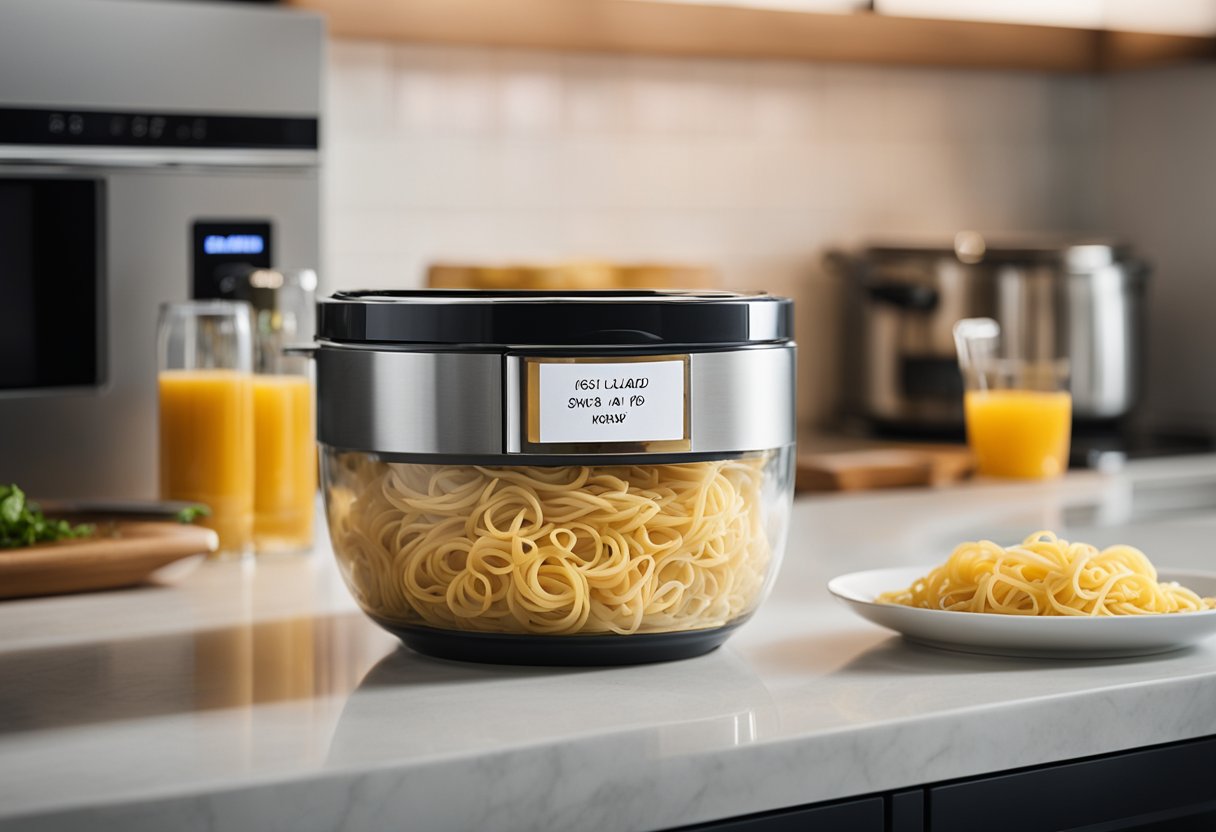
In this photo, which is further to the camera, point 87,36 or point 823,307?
point 823,307

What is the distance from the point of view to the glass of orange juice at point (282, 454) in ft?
4.60

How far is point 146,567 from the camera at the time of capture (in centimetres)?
122

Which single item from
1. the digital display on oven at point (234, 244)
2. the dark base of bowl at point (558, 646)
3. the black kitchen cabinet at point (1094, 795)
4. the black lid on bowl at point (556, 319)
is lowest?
the black kitchen cabinet at point (1094, 795)

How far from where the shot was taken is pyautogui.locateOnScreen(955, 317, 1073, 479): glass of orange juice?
2.06 metres

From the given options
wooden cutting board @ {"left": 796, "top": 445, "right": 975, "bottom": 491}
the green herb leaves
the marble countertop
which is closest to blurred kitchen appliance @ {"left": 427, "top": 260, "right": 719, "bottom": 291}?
wooden cutting board @ {"left": 796, "top": 445, "right": 975, "bottom": 491}

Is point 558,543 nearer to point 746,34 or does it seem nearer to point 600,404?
point 600,404

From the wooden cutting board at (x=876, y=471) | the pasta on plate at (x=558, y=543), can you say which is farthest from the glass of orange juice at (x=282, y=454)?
the wooden cutting board at (x=876, y=471)

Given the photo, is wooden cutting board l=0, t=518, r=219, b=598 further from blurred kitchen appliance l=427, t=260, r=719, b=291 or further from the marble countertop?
blurred kitchen appliance l=427, t=260, r=719, b=291

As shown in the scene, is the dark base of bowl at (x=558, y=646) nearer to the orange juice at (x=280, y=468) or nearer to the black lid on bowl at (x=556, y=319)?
the black lid on bowl at (x=556, y=319)

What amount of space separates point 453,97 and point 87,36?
76 centimetres

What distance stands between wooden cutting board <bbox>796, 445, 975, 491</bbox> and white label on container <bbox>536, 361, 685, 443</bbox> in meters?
1.15

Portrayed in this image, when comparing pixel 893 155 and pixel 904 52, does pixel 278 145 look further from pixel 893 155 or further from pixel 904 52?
pixel 893 155

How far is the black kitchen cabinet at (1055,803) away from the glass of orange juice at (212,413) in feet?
2.30

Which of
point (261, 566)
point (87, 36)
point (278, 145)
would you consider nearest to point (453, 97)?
point (278, 145)
